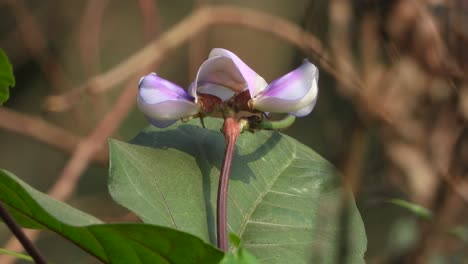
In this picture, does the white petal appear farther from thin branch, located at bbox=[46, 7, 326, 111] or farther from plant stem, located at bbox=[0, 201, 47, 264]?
thin branch, located at bbox=[46, 7, 326, 111]

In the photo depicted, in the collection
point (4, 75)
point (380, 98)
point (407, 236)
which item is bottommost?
point (380, 98)

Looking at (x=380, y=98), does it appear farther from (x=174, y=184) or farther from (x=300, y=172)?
(x=174, y=184)

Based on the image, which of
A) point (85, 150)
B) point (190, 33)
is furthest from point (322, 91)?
point (85, 150)

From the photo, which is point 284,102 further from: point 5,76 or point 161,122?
point 5,76

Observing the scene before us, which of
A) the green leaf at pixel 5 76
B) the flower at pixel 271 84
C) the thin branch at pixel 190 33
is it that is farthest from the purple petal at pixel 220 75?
the thin branch at pixel 190 33

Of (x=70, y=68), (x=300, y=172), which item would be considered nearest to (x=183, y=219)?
(x=300, y=172)

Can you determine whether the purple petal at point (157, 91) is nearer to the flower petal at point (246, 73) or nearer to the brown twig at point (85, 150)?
the flower petal at point (246, 73)

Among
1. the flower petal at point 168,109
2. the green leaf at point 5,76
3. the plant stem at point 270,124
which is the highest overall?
the green leaf at point 5,76
